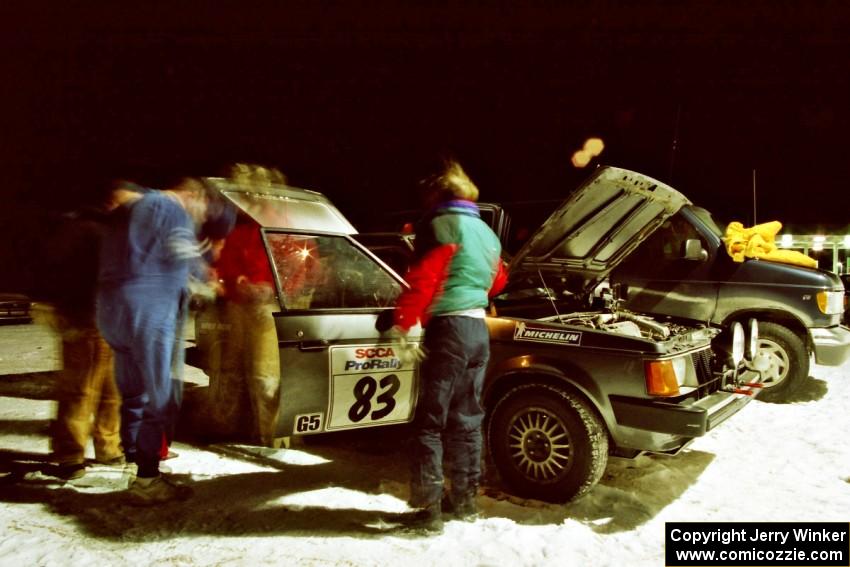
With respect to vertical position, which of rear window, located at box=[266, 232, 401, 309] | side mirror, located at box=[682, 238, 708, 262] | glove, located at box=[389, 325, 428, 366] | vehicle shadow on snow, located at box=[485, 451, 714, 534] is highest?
side mirror, located at box=[682, 238, 708, 262]

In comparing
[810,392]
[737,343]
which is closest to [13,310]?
Answer: [737,343]

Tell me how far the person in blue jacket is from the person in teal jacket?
54.1 inches

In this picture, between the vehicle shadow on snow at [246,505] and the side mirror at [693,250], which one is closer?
the vehicle shadow on snow at [246,505]

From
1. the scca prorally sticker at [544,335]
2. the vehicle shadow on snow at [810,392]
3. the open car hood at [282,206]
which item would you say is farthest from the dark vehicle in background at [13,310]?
the vehicle shadow on snow at [810,392]

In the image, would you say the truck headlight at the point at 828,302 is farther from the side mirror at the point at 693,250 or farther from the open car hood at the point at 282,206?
the open car hood at the point at 282,206

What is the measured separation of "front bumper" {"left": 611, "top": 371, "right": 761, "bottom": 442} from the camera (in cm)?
306

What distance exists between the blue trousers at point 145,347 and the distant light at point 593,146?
21864 millimetres

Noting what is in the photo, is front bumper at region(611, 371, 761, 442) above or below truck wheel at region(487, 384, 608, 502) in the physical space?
above

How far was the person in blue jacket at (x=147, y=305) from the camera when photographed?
3154 mm

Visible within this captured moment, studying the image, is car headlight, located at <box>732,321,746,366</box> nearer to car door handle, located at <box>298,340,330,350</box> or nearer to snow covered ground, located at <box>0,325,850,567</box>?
snow covered ground, located at <box>0,325,850,567</box>

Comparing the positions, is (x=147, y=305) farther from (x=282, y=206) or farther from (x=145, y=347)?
(x=282, y=206)

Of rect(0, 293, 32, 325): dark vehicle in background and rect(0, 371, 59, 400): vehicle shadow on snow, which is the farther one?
rect(0, 293, 32, 325): dark vehicle in background

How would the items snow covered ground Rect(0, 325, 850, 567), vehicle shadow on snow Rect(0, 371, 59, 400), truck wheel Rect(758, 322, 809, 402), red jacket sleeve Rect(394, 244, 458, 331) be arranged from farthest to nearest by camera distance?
1. truck wheel Rect(758, 322, 809, 402)
2. vehicle shadow on snow Rect(0, 371, 59, 400)
3. red jacket sleeve Rect(394, 244, 458, 331)
4. snow covered ground Rect(0, 325, 850, 567)

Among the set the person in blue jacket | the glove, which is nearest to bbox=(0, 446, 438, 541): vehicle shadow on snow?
the person in blue jacket
